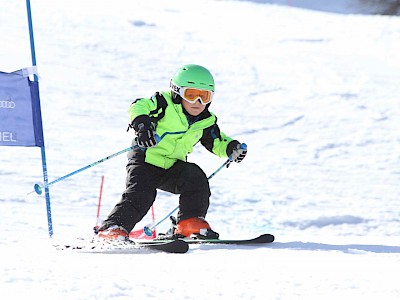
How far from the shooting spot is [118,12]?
16.4 metres

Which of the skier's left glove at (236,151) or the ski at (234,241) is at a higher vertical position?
the skier's left glove at (236,151)

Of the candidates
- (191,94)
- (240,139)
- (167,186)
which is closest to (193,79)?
(191,94)

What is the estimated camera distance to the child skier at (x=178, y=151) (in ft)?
14.1

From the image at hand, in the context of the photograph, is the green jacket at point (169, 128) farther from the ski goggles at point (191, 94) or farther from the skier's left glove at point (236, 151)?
the skier's left glove at point (236, 151)

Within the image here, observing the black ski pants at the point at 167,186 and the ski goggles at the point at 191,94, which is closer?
the black ski pants at the point at 167,186

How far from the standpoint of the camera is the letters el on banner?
4836 mm

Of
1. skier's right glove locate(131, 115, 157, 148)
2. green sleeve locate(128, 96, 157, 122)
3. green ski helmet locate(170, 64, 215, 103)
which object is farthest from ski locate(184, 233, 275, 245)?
green ski helmet locate(170, 64, 215, 103)

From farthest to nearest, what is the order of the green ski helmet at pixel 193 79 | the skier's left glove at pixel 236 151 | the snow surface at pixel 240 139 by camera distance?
the skier's left glove at pixel 236 151
the green ski helmet at pixel 193 79
the snow surface at pixel 240 139

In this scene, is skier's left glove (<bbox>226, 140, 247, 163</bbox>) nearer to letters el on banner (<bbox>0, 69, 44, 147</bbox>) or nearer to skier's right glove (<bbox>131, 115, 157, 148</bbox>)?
skier's right glove (<bbox>131, 115, 157, 148</bbox>)

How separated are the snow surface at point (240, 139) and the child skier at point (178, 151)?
1.64ft

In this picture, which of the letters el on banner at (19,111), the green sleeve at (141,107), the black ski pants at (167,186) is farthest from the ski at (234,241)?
the letters el on banner at (19,111)

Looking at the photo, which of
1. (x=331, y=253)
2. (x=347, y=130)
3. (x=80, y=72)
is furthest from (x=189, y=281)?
(x=80, y=72)

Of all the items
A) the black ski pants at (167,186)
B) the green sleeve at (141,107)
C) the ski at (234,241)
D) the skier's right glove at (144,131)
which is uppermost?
the green sleeve at (141,107)

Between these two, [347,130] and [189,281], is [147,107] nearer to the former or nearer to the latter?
[189,281]
